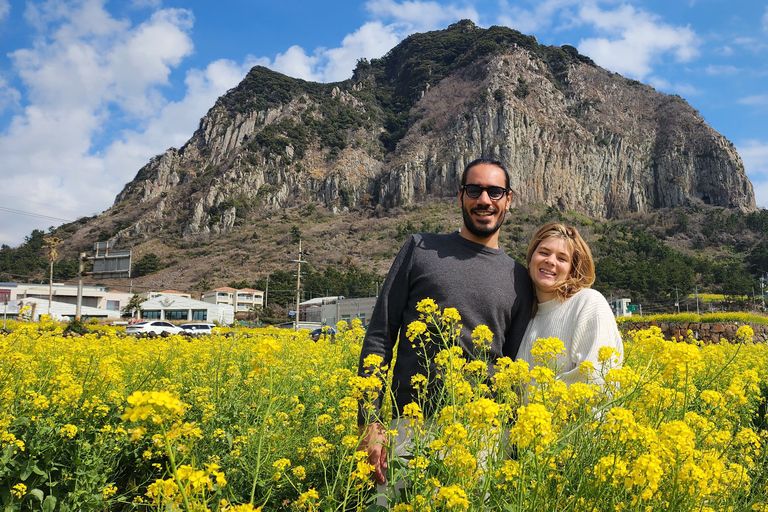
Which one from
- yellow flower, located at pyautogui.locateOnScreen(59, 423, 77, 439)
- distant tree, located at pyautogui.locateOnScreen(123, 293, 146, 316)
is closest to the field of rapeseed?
yellow flower, located at pyautogui.locateOnScreen(59, 423, 77, 439)

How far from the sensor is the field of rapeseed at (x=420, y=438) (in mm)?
1450

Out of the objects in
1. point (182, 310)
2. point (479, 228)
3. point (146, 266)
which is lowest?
point (182, 310)

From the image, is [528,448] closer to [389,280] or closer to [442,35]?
[389,280]

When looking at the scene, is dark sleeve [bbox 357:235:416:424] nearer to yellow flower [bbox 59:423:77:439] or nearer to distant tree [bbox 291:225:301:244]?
yellow flower [bbox 59:423:77:439]

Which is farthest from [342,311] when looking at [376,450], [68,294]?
[376,450]

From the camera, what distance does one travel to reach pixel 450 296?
8.13ft

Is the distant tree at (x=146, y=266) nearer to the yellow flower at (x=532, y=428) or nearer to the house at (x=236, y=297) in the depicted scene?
the house at (x=236, y=297)

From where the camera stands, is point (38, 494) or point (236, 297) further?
Answer: point (236, 297)

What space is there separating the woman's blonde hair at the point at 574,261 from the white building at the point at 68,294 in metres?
58.3

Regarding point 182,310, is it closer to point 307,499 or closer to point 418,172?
point 307,499

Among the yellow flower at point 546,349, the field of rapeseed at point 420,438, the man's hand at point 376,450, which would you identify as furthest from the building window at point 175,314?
the yellow flower at point 546,349

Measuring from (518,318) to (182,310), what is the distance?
1938 inches

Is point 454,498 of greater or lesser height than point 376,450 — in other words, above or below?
above

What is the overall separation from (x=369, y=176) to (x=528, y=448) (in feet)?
360
